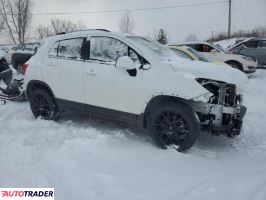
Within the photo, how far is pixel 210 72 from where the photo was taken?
15.5 feet

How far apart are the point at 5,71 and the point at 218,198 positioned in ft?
24.4

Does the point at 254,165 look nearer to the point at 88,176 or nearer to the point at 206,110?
the point at 206,110

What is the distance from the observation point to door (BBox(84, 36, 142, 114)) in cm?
522

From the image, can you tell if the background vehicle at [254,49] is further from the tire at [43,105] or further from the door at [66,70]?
the tire at [43,105]

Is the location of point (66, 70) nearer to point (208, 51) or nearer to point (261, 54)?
point (208, 51)

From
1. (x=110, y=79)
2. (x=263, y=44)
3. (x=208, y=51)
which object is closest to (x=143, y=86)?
(x=110, y=79)

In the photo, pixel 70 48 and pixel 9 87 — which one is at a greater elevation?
pixel 70 48

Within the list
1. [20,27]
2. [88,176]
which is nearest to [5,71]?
[88,176]

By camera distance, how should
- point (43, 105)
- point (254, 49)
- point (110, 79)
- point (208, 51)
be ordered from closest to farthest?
1. point (110, 79)
2. point (43, 105)
3. point (208, 51)
4. point (254, 49)

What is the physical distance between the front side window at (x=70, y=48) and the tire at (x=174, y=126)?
193cm

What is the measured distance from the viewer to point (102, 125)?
636cm

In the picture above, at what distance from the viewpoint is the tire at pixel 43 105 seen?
6.43m

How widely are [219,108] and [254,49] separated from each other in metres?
13.5

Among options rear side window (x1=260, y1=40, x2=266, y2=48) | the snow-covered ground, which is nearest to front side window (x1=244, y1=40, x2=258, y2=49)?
rear side window (x1=260, y1=40, x2=266, y2=48)
